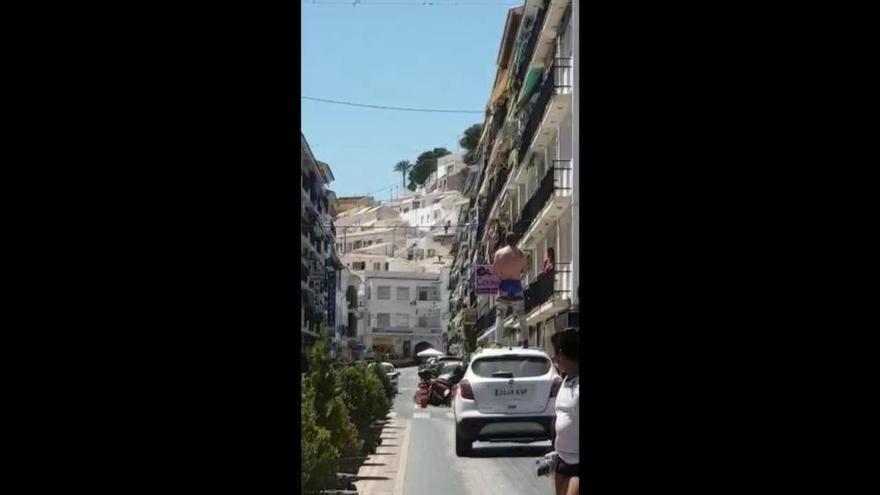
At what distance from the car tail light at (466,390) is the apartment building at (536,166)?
419 centimetres

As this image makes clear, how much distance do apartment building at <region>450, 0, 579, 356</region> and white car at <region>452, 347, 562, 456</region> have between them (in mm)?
4178

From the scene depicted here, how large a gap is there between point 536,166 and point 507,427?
12.5 metres

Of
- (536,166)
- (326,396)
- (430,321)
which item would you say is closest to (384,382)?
(536,166)

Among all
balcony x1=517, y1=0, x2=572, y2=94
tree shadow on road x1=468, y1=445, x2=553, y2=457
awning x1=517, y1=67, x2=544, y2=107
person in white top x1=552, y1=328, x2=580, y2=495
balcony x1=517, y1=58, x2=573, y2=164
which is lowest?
tree shadow on road x1=468, y1=445, x2=553, y2=457

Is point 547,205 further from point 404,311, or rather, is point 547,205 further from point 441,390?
point 404,311

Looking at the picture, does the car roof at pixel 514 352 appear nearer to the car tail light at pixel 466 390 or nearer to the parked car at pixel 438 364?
the car tail light at pixel 466 390

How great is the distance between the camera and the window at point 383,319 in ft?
171

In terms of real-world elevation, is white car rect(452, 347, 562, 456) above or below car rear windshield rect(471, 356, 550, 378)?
below

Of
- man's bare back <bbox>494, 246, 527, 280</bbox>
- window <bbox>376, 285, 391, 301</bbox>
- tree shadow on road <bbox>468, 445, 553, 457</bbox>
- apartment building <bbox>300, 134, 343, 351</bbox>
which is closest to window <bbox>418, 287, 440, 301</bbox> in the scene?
window <bbox>376, 285, 391, 301</bbox>

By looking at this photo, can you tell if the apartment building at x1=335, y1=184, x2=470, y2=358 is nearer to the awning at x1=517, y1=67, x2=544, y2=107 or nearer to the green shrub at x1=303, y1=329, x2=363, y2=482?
the awning at x1=517, y1=67, x2=544, y2=107

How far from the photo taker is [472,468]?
12.4 meters

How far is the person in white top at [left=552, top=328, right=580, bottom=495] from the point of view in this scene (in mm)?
4324
